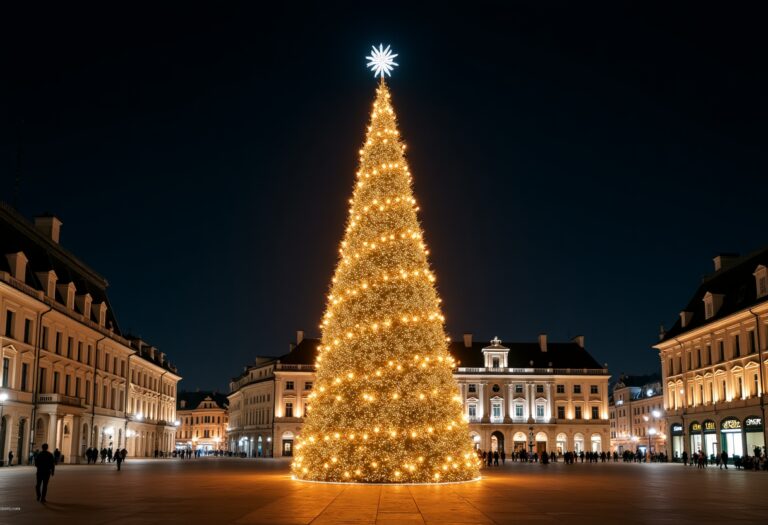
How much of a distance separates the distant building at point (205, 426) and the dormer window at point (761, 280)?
122 metres

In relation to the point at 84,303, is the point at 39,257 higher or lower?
higher

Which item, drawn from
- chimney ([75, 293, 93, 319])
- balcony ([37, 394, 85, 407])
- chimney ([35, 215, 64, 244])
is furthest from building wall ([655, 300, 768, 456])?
chimney ([35, 215, 64, 244])

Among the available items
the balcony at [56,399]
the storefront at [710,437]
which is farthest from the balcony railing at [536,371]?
the balcony at [56,399]

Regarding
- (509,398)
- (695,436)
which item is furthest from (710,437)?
(509,398)

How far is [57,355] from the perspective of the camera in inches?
2110

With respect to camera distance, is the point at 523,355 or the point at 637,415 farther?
the point at 637,415

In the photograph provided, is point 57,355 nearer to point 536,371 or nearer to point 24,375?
point 24,375

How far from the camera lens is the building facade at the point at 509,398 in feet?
323

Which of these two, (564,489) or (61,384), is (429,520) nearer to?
(564,489)

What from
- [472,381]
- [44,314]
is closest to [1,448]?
[44,314]

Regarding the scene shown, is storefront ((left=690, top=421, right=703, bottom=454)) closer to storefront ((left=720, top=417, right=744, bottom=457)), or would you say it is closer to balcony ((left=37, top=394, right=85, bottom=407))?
storefront ((left=720, top=417, right=744, bottom=457))

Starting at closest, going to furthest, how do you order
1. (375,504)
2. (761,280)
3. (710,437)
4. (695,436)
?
1. (375,504)
2. (761,280)
3. (710,437)
4. (695,436)

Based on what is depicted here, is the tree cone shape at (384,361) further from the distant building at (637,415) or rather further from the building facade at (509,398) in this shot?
the distant building at (637,415)

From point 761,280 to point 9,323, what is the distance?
158ft
